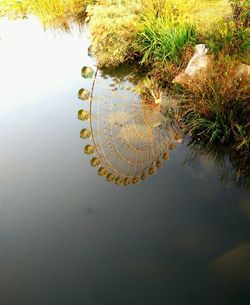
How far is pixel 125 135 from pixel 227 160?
1766 mm

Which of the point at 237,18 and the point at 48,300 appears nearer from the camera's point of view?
the point at 48,300

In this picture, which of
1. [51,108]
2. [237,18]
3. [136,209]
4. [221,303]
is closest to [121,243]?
[136,209]

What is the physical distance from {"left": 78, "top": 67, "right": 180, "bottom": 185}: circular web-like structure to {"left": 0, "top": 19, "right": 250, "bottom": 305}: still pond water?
5.3 inches

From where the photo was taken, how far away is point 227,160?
5.42 m

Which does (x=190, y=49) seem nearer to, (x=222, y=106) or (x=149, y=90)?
(x=149, y=90)

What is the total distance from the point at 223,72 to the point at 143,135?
5.22 feet

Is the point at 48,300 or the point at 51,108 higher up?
the point at 51,108

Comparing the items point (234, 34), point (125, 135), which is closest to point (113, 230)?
point (125, 135)

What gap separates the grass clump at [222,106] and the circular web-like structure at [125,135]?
1.68 ft

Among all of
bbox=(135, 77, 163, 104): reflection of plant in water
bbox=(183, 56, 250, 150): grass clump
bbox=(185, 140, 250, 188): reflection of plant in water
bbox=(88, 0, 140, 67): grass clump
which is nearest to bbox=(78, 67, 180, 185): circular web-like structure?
bbox=(135, 77, 163, 104): reflection of plant in water

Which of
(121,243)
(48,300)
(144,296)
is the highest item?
(121,243)

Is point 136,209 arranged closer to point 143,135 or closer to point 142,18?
point 143,135

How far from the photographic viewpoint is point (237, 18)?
7.92m

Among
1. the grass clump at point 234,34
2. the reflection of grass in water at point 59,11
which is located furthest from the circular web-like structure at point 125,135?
the reflection of grass in water at point 59,11
